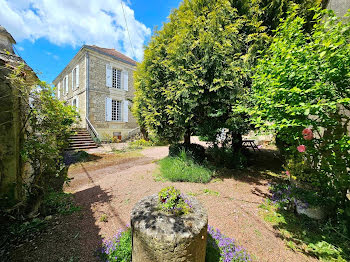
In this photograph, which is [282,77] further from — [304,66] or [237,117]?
[237,117]

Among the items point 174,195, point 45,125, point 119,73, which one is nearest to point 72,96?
point 119,73

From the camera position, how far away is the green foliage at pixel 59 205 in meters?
3.04

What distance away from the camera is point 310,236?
242cm

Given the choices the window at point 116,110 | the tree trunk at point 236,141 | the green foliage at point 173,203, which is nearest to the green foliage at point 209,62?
the tree trunk at point 236,141

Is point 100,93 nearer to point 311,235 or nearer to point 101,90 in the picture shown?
point 101,90

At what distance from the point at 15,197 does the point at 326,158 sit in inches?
216

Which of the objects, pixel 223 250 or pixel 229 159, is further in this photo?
pixel 229 159

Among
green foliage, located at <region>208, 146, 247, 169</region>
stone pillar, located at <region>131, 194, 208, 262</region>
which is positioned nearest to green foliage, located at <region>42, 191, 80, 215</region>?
stone pillar, located at <region>131, 194, 208, 262</region>

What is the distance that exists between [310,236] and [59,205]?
5.10 meters

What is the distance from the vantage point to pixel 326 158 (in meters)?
2.35

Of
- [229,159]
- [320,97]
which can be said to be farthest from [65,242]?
[229,159]

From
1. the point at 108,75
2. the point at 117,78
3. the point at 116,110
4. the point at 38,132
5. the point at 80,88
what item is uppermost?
the point at 117,78

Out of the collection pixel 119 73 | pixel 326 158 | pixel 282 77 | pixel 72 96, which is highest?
pixel 119 73

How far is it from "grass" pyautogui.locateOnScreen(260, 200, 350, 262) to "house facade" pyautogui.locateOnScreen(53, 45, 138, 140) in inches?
490
